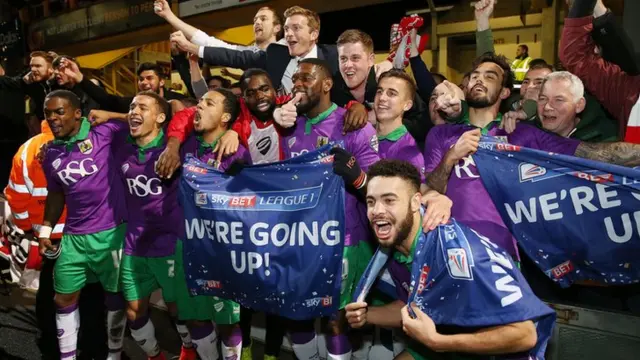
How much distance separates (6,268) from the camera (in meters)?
7.11

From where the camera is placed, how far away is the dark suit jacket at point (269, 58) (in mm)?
4316

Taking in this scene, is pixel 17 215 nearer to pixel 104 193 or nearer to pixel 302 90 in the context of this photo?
pixel 104 193

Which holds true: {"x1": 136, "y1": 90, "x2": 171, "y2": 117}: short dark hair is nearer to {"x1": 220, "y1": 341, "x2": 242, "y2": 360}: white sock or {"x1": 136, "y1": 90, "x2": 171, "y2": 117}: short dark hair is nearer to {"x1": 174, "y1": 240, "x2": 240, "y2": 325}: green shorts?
{"x1": 174, "y1": 240, "x2": 240, "y2": 325}: green shorts

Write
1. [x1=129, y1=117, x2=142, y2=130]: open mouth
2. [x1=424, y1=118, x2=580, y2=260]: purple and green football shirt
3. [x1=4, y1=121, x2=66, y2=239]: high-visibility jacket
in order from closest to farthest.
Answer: [x1=424, y1=118, x2=580, y2=260]: purple and green football shirt < [x1=129, y1=117, x2=142, y2=130]: open mouth < [x1=4, y1=121, x2=66, y2=239]: high-visibility jacket

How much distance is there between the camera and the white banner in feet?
36.7

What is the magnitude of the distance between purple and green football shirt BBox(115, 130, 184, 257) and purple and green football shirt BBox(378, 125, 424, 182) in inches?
62.3

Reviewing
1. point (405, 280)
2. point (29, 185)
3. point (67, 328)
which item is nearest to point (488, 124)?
point (405, 280)

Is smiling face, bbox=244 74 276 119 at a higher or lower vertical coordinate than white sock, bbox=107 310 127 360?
higher

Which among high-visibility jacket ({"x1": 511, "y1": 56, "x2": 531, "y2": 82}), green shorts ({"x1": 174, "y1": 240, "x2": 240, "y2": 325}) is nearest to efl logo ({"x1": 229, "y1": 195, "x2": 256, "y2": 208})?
green shorts ({"x1": 174, "y1": 240, "x2": 240, "y2": 325})

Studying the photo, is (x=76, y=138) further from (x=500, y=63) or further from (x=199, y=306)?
(x=500, y=63)

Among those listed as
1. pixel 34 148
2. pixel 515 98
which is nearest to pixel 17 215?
pixel 34 148

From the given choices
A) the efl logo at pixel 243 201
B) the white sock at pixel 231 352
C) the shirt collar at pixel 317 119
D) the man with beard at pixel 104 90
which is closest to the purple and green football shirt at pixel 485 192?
the shirt collar at pixel 317 119

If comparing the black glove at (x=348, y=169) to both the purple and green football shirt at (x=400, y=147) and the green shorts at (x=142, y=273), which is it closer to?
the purple and green football shirt at (x=400, y=147)

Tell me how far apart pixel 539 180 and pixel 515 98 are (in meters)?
1.38
